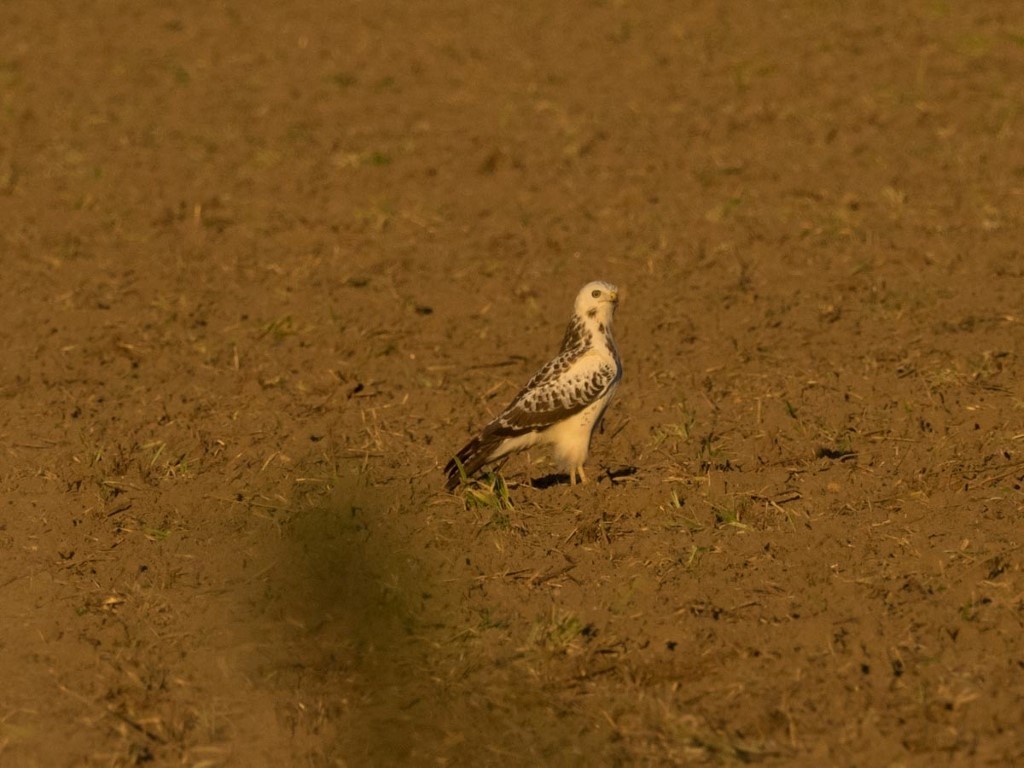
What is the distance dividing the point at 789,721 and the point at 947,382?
4366 millimetres

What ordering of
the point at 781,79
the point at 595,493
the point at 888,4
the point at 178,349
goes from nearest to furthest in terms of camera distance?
1. the point at 595,493
2. the point at 178,349
3. the point at 781,79
4. the point at 888,4

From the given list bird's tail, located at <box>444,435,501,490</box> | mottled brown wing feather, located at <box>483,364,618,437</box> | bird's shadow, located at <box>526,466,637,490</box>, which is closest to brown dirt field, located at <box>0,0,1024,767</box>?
bird's shadow, located at <box>526,466,637,490</box>

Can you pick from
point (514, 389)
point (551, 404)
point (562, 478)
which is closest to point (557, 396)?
point (551, 404)

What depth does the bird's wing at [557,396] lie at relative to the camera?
30.6ft

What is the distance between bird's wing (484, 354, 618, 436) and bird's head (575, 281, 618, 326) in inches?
13.0

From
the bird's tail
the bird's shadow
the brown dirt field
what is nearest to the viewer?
the brown dirt field

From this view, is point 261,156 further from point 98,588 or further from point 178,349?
point 98,588

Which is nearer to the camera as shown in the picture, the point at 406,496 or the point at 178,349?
the point at 406,496

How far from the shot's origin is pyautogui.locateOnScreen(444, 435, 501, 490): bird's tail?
922 centimetres

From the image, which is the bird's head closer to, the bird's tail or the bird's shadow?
the bird's shadow

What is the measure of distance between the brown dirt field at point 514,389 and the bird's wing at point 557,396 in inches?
17.2

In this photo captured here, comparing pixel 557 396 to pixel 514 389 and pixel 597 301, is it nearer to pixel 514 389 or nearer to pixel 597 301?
pixel 597 301

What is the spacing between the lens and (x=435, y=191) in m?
15.5

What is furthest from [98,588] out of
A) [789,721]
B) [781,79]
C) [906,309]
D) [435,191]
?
[781,79]
